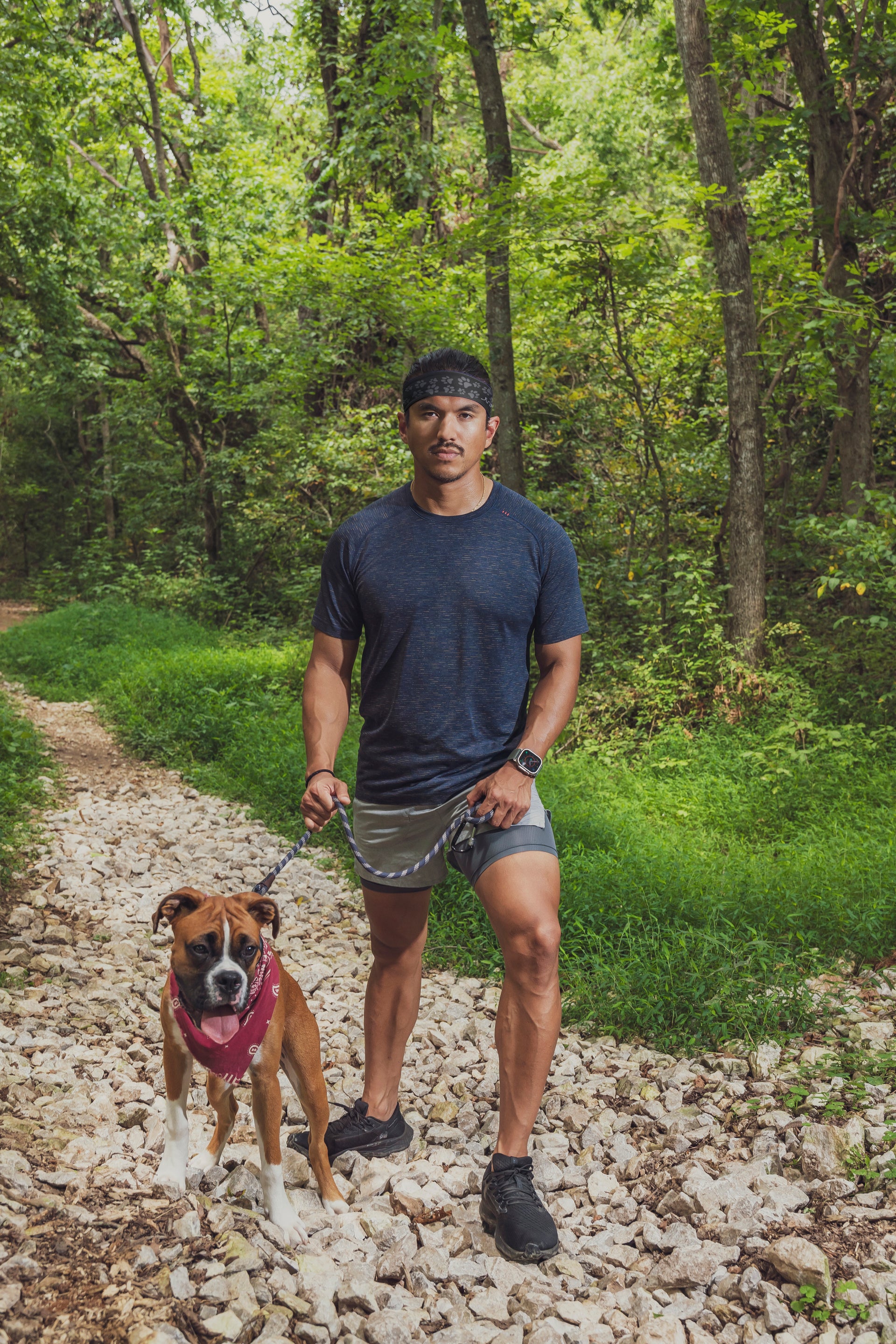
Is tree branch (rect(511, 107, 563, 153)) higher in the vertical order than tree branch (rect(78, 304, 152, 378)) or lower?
higher

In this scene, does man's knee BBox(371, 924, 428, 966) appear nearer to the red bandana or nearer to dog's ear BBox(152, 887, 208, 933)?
the red bandana

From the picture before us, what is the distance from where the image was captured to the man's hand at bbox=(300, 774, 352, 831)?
2.77 m

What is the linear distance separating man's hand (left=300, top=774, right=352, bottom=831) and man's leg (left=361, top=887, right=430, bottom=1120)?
1.22 feet

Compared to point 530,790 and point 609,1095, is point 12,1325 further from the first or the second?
point 609,1095

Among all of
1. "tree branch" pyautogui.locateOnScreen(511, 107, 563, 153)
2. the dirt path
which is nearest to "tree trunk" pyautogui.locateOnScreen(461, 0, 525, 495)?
the dirt path

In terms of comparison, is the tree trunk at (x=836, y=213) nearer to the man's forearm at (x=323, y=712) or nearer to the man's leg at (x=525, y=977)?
the man's forearm at (x=323, y=712)

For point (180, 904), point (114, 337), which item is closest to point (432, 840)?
point (180, 904)

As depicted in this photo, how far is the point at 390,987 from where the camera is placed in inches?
124

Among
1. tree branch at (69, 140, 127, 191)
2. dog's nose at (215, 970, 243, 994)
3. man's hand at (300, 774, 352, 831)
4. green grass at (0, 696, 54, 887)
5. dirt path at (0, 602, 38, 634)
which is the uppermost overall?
tree branch at (69, 140, 127, 191)

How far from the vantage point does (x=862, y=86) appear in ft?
28.6

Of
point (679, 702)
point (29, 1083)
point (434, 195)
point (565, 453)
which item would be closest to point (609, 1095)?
point (29, 1083)

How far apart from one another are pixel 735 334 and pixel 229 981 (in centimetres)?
770

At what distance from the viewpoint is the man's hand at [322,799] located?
2.77 metres

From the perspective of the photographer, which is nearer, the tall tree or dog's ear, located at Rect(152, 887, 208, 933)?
dog's ear, located at Rect(152, 887, 208, 933)
